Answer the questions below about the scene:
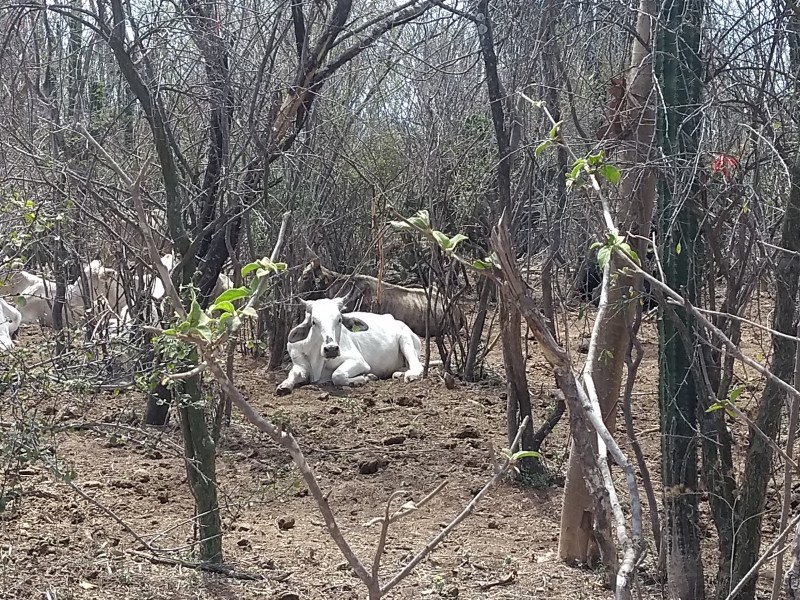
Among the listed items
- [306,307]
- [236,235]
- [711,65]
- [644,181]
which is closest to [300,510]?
[236,235]

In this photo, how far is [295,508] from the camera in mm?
6250

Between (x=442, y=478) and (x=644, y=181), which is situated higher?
(x=644, y=181)

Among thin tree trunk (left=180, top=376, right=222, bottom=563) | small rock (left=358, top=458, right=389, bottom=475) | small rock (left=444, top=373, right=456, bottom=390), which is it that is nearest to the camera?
thin tree trunk (left=180, top=376, right=222, bottom=563)

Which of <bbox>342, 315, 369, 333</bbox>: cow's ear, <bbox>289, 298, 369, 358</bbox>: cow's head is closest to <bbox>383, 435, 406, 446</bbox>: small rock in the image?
<bbox>289, 298, 369, 358</bbox>: cow's head

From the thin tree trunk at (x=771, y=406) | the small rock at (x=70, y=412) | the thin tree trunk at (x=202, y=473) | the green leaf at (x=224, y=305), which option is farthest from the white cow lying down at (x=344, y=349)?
the green leaf at (x=224, y=305)

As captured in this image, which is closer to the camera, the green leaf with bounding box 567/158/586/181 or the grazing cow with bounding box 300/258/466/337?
the green leaf with bounding box 567/158/586/181

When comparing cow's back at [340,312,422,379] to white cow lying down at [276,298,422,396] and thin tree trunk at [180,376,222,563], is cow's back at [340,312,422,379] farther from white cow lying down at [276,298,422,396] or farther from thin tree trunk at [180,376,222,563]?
thin tree trunk at [180,376,222,563]

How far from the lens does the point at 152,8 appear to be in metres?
5.93

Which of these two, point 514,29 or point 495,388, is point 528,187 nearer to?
point 514,29

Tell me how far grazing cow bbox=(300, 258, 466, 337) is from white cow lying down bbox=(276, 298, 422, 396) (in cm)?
58

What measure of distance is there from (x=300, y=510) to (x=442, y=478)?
1115 millimetres

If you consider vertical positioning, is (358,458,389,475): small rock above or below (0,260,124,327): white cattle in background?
below

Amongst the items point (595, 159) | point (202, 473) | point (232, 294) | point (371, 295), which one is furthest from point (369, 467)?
point (371, 295)

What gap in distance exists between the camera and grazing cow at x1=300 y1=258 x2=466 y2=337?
1172cm
